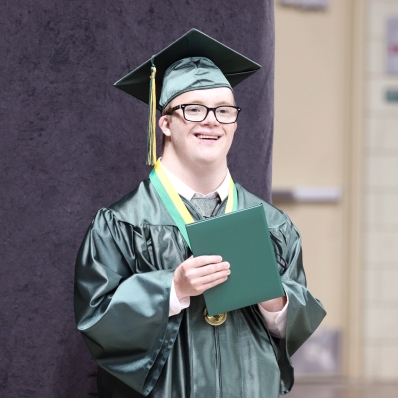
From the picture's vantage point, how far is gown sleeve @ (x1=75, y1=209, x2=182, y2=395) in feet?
5.44

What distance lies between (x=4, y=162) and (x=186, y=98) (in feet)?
2.67

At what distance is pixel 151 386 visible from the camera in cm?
169

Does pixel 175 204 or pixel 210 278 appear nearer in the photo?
pixel 210 278

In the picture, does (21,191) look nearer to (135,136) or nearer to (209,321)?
(135,136)

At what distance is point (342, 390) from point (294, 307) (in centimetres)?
237

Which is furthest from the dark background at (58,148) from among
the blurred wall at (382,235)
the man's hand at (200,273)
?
the blurred wall at (382,235)

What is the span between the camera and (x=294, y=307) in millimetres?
1743

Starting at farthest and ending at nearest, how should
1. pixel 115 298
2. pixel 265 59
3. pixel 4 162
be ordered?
pixel 265 59
pixel 4 162
pixel 115 298

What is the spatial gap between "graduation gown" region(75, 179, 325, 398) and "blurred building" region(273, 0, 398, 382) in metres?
2.21

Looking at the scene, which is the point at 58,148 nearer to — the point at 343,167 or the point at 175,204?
the point at 175,204

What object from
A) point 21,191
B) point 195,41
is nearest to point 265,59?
point 195,41

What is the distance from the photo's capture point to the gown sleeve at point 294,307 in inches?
69.3

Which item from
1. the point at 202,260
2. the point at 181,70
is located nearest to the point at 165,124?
the point at 181,70

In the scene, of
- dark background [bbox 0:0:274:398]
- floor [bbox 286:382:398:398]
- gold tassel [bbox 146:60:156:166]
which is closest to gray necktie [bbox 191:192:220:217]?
gold tassel [bbox 146:60:156:166]
